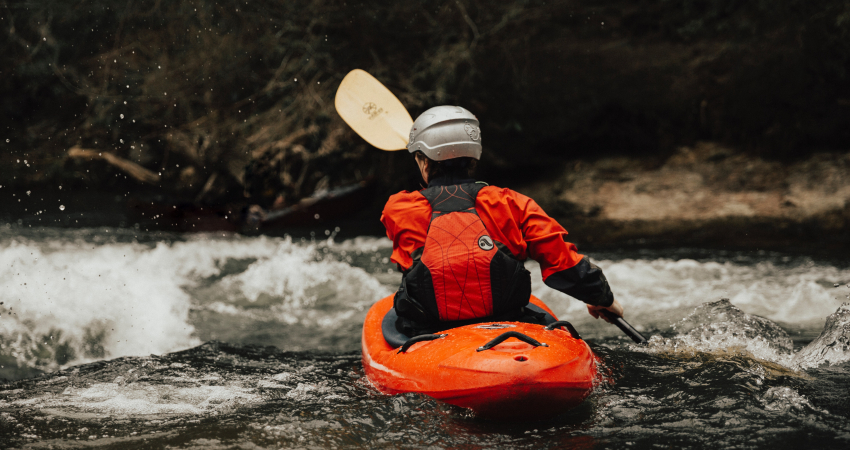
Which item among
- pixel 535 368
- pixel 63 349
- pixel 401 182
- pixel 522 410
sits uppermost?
pixel 401 182

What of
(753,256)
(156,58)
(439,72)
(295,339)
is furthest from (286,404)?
(156,58)

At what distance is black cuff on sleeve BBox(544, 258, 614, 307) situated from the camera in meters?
2.32

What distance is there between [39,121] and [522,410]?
12900 mm

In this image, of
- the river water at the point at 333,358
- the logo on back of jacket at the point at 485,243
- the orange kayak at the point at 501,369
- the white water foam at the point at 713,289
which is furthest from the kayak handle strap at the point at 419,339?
the white water foam at the point at 713,289

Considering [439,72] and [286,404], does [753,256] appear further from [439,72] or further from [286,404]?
[286,404]

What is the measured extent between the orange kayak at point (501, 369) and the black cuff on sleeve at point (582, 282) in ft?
0.46

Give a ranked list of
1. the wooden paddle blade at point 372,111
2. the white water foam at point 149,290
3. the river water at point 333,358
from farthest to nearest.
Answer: the white water foam at point 149,290, the wooden paddle blade at point 372,111, the river water at point 333,358

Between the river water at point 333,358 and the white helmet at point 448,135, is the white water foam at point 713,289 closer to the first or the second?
the river water at point 333,358

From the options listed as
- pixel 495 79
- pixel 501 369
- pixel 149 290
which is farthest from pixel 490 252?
pixel 495 79

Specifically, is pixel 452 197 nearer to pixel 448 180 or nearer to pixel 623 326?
pixel 448 180

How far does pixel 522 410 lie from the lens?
1.97 meters

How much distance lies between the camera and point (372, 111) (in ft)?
12.2

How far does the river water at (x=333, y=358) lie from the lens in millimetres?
2057

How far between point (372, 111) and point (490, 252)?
1786 millimetres
